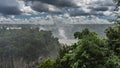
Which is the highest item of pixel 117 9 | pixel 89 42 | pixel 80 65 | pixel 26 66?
pixel 117 9

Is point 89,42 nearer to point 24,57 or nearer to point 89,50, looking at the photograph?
point 89,50

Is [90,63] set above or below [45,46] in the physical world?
above

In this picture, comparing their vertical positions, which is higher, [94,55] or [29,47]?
[94,55]

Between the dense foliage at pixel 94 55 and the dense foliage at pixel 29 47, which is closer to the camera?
the dense foliage at pixel 94 55

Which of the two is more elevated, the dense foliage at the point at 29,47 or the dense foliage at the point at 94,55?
the dense foliage at the point at 94,55

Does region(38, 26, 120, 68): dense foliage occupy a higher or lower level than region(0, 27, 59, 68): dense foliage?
higher

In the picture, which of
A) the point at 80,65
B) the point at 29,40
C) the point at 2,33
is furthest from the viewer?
the point at 2,33

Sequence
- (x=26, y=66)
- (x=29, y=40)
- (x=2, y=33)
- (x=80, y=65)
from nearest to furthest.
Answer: (x=80, y=65) < (x=26, y=66) < (x=29, y=40) < (x=2, y=33)

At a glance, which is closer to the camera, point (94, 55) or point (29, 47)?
point (94, 55)

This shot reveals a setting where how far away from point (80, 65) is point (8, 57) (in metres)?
128

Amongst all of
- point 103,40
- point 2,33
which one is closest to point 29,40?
point 2,33

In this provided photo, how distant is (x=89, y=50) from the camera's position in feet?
73.0

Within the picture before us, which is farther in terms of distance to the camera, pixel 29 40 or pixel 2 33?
pixel 2 33

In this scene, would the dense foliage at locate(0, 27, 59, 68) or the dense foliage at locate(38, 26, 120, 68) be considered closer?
the dense foliage at locate(38, 26, 120, 68)
